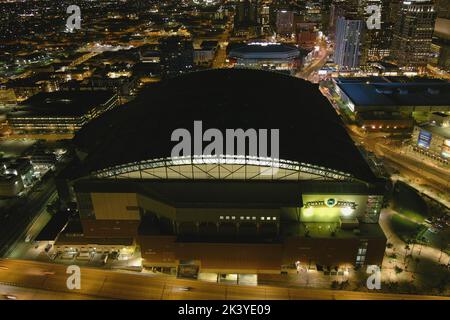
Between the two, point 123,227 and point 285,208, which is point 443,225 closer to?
point 285,208

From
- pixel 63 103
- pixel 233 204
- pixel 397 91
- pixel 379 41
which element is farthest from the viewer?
pixel 379 41

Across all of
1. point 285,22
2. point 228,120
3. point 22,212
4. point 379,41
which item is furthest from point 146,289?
point 285,22

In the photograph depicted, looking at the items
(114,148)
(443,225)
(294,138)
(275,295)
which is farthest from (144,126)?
(443,225)

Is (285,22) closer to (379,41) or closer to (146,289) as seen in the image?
(379,41)

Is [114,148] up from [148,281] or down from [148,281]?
up

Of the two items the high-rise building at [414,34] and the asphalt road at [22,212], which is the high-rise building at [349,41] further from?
the asphalt road at [22,212]

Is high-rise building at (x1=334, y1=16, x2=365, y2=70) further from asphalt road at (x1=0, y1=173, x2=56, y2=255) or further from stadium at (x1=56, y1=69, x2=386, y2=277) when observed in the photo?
asphalt road at (x1=0, y1=173, x2=56, y2=255)

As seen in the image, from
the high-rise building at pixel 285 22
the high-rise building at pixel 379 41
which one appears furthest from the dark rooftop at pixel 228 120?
the high-rise building at pixel 285 22
